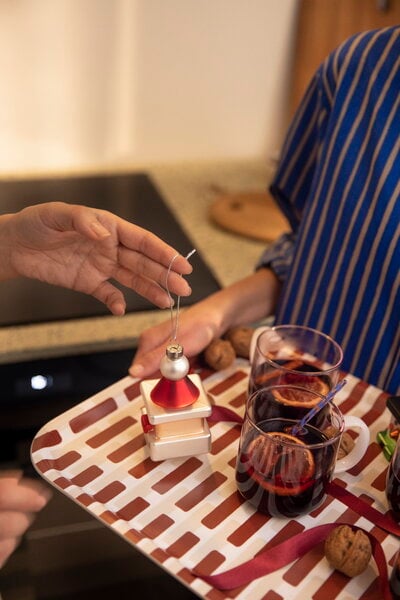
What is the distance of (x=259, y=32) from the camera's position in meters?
1.98

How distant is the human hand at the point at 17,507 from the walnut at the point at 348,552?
248mm

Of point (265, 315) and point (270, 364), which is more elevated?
point (270, 364)

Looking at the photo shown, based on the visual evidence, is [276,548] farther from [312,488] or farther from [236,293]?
[236,293]

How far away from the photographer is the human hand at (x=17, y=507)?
0.58 metres

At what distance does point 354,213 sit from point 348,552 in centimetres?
48

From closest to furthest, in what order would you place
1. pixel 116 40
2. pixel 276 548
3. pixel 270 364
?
pixel 276 548 < pixel 270 364 < pixel 116 40

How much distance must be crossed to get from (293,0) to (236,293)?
4.42 ft

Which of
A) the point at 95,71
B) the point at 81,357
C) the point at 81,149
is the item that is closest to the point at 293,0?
the point at 95,71

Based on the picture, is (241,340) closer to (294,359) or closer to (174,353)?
(294,359)

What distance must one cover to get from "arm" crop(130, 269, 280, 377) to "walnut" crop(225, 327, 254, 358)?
0.02m

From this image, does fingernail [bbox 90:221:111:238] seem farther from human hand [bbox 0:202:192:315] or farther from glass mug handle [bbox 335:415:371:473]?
glass mug handle [bbox 335:415:371:473]

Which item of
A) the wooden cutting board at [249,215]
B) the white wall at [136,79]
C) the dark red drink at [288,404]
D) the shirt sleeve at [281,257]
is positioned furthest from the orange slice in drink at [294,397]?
the white wall at [136,79]

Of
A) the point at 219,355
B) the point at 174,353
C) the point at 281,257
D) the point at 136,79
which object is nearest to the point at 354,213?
the point at 281,257

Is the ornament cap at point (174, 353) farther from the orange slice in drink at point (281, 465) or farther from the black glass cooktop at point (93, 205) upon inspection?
the black glass cooktop at point (93, 205)
